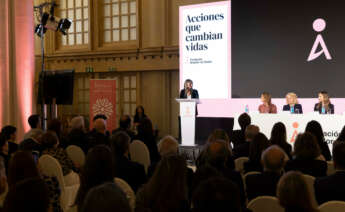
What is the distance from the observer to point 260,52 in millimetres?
9414

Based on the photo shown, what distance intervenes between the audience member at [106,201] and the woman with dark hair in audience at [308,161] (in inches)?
87.3

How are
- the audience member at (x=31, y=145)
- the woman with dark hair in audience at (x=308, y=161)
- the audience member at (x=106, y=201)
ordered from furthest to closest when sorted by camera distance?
the audience member at (x=31, y=145)
the woman with dark hair in audience at (x=308, y=161)
the audience member at (x=106, y=201)

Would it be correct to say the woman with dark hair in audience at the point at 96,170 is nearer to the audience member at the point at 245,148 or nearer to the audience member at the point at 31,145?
the audience member at the point at 31,145

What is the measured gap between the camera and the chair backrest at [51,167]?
11.8 ft

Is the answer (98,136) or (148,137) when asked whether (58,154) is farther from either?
(148,137)

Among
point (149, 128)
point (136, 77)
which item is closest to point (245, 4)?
point (136, 77)

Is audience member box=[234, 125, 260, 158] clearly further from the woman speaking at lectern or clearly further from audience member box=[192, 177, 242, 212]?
the woman speaking at lectern

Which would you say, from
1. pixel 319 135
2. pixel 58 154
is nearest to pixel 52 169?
pixel 58 154

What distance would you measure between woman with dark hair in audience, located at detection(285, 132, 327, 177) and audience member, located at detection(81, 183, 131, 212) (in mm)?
2217

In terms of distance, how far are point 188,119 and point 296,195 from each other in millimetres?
6143

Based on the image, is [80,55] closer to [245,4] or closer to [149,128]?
[245,4]

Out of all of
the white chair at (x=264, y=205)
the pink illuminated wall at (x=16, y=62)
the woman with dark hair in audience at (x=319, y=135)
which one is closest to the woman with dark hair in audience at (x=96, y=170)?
the white chair at (x=264, y=205)

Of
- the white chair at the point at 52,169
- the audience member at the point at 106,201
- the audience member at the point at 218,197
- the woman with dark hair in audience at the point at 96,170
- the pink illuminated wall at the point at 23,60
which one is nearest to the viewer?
the audience member at the point at 106,201

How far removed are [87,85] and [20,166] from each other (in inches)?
422
